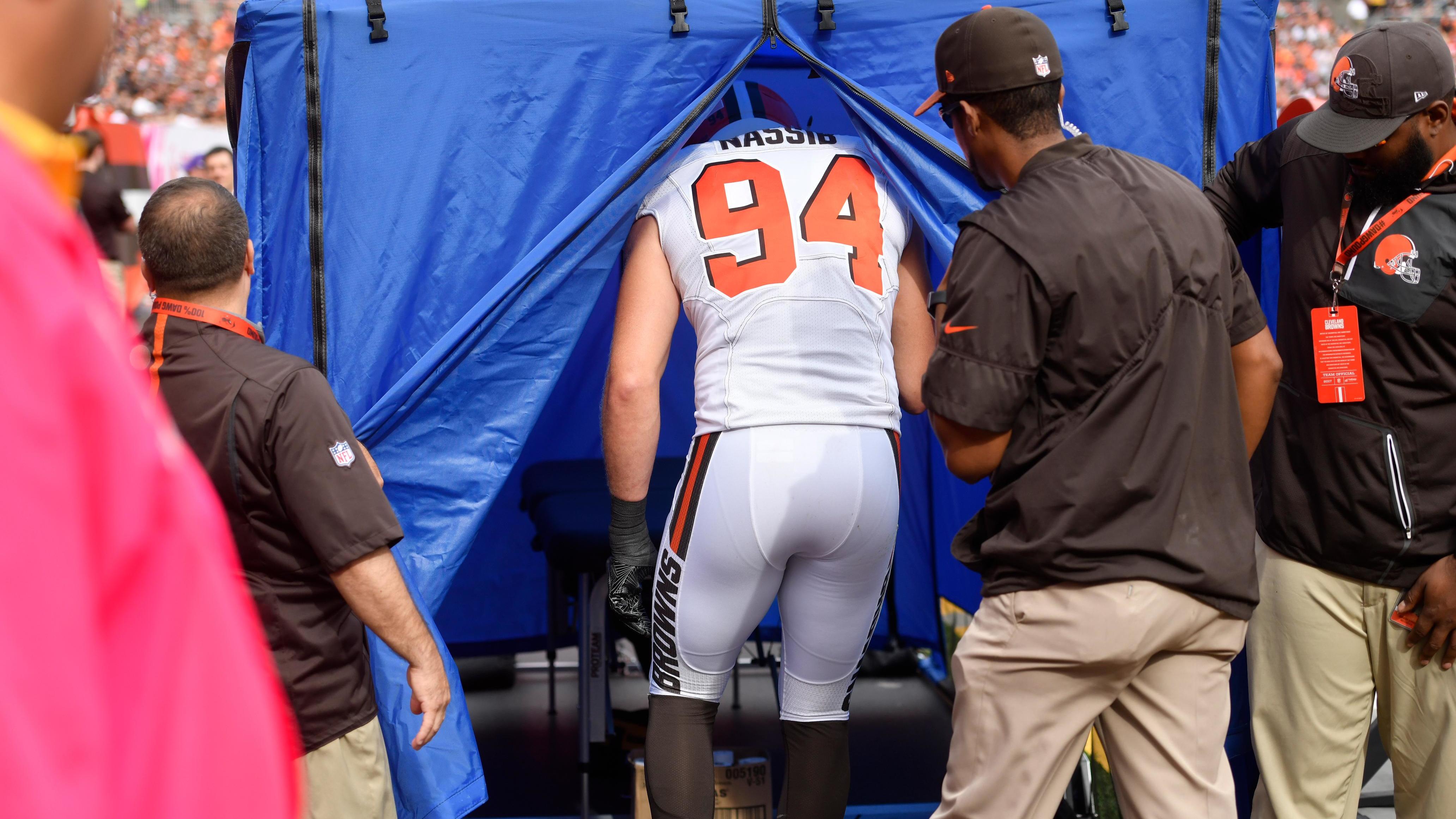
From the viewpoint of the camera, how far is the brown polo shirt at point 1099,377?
1.72 m

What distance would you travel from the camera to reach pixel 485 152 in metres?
2.49

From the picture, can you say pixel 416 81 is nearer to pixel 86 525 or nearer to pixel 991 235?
pixel 991 235

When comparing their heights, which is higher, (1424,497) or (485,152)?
(485,152)

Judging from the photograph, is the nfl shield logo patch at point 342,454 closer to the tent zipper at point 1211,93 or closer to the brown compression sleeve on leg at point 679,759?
the brown compression sleeve on leg at point 679,759

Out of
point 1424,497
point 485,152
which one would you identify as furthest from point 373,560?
point 1424,497

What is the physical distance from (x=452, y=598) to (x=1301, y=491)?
2.59m

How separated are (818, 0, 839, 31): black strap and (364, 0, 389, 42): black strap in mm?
933

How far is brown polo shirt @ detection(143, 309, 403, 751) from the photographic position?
1.87 meters

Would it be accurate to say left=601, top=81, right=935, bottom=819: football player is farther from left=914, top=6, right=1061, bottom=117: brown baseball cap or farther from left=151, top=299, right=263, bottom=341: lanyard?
left=151, top=299, right=263, bottom=341: lanyard

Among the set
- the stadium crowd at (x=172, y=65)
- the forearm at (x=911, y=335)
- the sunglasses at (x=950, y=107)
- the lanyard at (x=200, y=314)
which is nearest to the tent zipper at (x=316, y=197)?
the lanyard at (x=200, y=314)

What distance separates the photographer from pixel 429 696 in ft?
6.77

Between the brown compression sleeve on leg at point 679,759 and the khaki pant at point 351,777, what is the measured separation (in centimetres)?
53

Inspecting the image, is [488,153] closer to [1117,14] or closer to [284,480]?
[284,480]

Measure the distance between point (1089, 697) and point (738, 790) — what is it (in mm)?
1187
